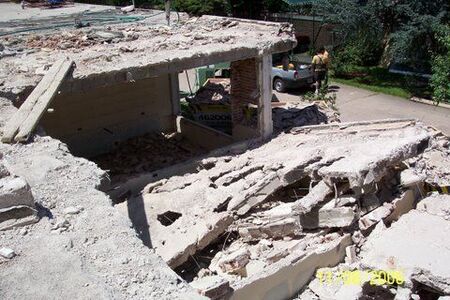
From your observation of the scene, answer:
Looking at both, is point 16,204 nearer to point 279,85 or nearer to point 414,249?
point 414,249

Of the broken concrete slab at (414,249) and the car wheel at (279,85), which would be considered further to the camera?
the car wheel at (279,85)

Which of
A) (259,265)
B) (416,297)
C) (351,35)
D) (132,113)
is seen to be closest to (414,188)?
(416,297)

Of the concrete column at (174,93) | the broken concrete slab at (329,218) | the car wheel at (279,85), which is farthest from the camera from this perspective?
the car wheel at (279,85)

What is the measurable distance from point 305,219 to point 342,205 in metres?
0.70

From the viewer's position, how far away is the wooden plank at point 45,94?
7.27 m

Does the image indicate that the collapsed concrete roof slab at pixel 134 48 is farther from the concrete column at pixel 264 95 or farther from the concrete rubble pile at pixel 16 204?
the concrete rubble pile at pixel 16 204

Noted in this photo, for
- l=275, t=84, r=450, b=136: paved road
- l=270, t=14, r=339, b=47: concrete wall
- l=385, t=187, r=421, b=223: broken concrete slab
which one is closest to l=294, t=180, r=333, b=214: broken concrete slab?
l=385, t=187, r=421, b=223: broken concrete slab

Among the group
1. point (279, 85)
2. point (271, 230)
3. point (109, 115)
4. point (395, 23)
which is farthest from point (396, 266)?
point (395, 23)

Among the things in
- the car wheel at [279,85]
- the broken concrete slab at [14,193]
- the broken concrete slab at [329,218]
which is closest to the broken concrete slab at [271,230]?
the broken concrete slab at [329,218]

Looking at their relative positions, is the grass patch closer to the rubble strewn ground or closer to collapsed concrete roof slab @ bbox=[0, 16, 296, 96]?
the rubble strewn ground

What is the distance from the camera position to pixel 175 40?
465 inches

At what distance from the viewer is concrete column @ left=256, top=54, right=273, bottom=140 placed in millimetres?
11719

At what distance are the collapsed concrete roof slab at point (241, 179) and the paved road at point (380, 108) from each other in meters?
6.01

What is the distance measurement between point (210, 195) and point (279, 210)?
1394 millimetres
